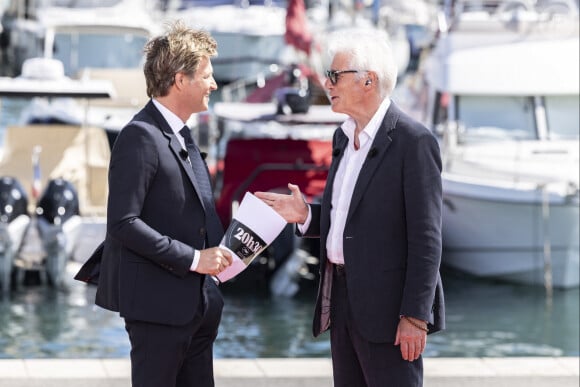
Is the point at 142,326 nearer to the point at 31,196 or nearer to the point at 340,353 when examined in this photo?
the point at 340,353

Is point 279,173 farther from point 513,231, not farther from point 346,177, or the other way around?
point 346,177

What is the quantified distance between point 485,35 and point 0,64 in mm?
31176

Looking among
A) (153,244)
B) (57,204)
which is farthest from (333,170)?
(57,204)

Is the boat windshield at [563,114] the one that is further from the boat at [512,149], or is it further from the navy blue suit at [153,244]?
the navy blue suit at [153,244]

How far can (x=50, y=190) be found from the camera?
14.5 m

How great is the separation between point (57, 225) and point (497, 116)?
5.00 m

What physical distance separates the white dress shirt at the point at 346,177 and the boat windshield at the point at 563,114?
437 inches

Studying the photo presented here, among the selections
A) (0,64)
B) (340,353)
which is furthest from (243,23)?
(340,353)

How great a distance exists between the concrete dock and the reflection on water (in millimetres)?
4710

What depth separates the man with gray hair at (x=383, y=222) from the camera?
4.36 meters

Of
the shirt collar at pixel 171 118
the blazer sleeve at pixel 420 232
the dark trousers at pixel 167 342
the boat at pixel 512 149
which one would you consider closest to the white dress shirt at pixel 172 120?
the shirt collar at pixel 171 118

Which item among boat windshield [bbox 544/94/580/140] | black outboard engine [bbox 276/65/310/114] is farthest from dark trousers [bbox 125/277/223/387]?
boat windshield [bbox 544/94/580/140]

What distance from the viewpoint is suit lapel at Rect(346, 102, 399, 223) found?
14.5 feet

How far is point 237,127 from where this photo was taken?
18.8 metres
